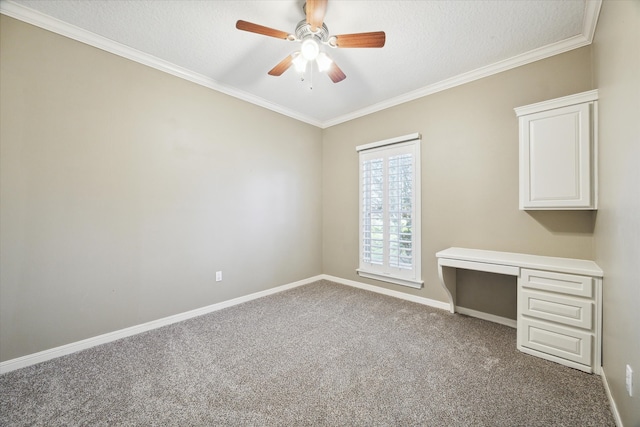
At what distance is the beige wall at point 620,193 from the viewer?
3.73 feet

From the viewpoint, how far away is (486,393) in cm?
159

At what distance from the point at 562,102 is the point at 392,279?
247 centimetres

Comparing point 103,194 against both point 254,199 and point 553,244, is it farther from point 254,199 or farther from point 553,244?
point 553,244

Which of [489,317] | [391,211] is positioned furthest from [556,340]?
[391,211]

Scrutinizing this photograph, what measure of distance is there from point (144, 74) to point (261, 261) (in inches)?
95.9

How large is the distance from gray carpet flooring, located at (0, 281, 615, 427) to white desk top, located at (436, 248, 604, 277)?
2.31 ft

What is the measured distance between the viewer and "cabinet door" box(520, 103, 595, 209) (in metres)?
1.97

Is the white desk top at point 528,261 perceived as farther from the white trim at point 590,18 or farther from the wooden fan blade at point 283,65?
the wooden fan blade at point 283,65

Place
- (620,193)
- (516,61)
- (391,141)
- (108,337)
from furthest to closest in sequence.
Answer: (391,141) → (516,61) → (108,337) → (620,193)

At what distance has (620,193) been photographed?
4.51ft

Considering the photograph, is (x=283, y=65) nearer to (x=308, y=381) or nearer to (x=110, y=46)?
(x=110, y=46)

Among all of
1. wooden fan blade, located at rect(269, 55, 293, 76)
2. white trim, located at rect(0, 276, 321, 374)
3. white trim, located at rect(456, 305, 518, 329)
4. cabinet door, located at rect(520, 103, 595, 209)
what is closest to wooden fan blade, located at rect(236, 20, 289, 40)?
wooden fan blade, located at rect(269, 55, 293, 76)

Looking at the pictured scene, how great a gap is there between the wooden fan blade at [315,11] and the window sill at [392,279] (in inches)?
113

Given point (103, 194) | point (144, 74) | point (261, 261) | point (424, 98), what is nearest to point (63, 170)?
point (103, 194)
